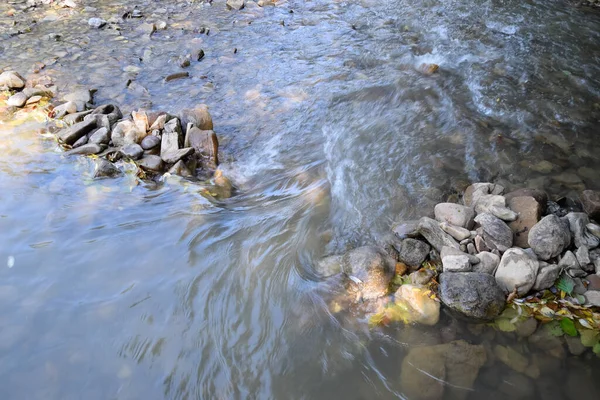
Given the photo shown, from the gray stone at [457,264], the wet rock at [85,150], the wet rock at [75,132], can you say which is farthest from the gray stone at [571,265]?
the wet rock at [75,132]

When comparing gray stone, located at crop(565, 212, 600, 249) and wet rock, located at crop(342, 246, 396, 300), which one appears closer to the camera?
wet rock, located at crop(342, 246, 396, 300)

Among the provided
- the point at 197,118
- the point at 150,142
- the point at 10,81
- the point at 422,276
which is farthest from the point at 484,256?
the point at 10,81

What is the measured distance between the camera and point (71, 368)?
118 inches

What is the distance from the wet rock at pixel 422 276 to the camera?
11.6 feet

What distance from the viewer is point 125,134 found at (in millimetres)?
5152

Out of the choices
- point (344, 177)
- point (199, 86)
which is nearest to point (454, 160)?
point (344, 177)

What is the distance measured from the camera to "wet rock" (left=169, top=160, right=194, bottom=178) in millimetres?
4750

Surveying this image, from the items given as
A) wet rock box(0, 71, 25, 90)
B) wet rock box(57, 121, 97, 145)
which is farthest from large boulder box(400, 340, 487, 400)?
wet rock box(0, 71, 25, 90)

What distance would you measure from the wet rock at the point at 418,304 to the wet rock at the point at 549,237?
3.52 feet

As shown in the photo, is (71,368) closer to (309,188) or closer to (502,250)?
(309,188)

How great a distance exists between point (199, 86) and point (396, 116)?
295cm

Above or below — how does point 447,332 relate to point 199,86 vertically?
below

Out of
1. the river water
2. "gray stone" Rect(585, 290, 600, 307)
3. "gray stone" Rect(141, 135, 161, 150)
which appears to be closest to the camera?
the river water

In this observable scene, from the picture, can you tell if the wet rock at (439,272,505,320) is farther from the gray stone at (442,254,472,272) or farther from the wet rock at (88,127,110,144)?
the wet rock at (88,127,110,144)
